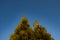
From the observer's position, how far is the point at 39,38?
60.9ft

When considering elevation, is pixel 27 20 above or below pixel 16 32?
above

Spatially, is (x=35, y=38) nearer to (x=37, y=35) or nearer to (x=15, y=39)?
(x=37, y=35)

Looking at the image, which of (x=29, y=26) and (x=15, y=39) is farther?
(x=29, y=26)

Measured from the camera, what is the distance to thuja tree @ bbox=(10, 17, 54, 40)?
60.0ft

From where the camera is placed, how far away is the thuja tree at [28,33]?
60.0 ft

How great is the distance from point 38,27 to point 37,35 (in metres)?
0.96

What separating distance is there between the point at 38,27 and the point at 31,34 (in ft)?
3.41

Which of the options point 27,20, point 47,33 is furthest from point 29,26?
point 47,33

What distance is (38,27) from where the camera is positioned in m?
19.2

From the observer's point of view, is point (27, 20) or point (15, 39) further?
point (27, 20)

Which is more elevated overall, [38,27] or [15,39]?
[38,27]

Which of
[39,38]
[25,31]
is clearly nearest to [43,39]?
[39,38]

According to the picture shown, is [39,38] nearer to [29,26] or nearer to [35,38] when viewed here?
[35,38]

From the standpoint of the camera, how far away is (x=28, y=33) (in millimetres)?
18641
